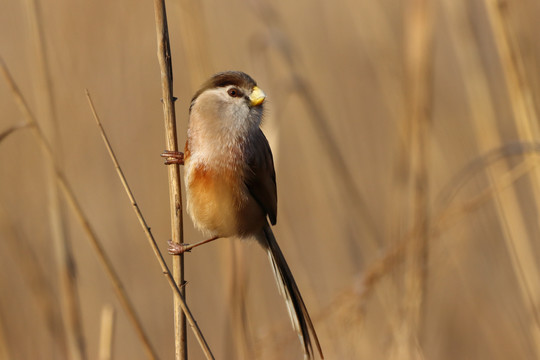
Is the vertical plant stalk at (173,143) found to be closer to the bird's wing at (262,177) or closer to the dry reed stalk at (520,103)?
the bird's wing at (262,177)

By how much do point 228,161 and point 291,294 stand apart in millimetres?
589

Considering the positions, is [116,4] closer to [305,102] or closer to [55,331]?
[305,102]

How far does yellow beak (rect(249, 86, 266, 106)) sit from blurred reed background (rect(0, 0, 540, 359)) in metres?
0.21

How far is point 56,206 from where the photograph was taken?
82.6 inches

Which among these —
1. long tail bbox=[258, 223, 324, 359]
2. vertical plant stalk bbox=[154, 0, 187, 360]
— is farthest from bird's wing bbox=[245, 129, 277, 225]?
vertical plant stalk bbox=[154, 0, 187, 360]

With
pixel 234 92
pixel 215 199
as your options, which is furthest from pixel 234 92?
pixel 215 199

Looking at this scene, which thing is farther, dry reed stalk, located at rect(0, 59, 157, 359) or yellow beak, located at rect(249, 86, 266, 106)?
yellow beak, located at rect(249, 86, 266, 106)

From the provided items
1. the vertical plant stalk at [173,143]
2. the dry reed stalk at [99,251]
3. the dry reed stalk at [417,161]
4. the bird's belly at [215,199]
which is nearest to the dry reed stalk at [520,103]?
the dry reed stalk at [417,161]

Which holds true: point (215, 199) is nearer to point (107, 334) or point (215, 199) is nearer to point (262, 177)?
point (262, 177)

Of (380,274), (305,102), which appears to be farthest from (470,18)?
(380,274)

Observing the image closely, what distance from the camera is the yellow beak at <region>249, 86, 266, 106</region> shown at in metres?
2.29

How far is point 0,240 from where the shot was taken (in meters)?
3.58

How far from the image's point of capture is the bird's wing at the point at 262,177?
2.35 m

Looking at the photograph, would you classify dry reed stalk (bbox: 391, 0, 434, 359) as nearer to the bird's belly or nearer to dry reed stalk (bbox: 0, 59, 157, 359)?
the bird's belly
